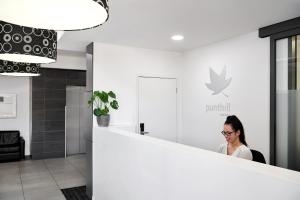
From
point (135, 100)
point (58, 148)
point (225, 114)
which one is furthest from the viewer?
point (58, 148)

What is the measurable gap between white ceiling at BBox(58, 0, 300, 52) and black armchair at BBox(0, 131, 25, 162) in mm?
4136

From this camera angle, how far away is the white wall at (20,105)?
23.5ft

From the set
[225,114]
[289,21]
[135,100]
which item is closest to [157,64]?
[135,100]

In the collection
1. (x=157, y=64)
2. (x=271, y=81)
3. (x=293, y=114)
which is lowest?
(x=293, y=114)

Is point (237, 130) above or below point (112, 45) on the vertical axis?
below

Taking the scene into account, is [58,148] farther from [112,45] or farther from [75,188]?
[112,45]

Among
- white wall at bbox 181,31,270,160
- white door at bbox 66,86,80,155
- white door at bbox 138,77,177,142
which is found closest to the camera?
white wall at bbox 181,31,270,160

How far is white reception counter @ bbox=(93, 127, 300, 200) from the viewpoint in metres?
1.25

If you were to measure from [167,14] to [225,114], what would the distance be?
6.41ft

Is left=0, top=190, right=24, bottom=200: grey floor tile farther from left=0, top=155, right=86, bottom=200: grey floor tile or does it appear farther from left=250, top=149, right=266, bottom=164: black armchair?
left=250, top=149, right=266, bottom=164: black armchair

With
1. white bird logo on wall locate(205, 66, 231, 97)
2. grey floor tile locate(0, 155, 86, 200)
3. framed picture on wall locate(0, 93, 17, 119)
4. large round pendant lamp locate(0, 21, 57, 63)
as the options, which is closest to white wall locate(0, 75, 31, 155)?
framed picture on wall locate(0, 93, 17, 119)

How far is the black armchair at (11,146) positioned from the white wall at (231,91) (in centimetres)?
475

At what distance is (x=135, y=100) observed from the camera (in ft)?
14.6

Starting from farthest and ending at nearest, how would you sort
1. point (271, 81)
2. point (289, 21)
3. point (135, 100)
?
point (135, 100)
point (271, 81)
point (289, 21)
